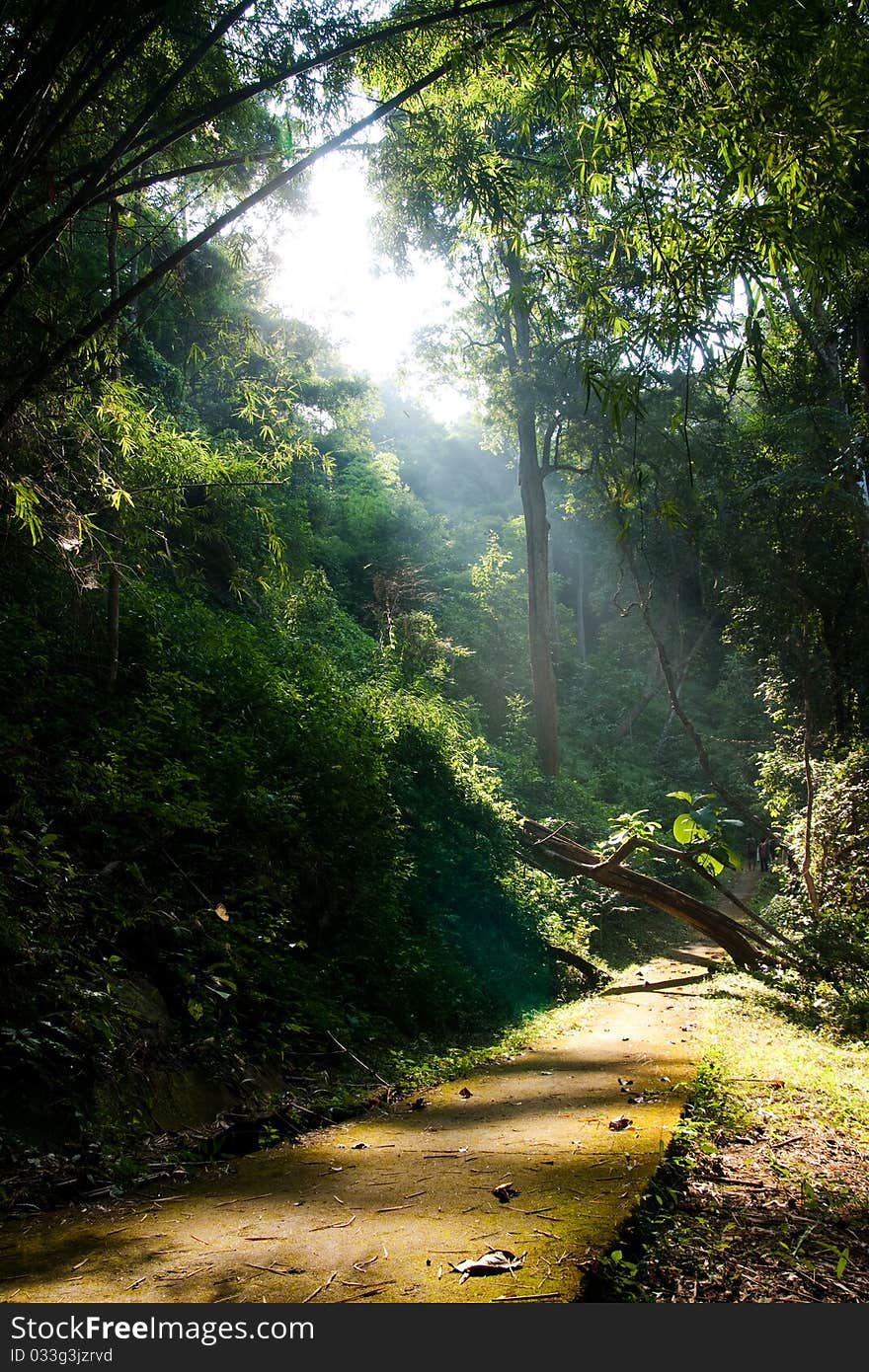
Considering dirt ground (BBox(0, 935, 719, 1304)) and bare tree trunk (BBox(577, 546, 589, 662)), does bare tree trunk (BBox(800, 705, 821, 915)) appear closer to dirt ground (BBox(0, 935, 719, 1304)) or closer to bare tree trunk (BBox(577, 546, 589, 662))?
dirt ground (BBox(0, 935, 719, 1304))

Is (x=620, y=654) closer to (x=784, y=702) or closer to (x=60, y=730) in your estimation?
(x=784, y=702)

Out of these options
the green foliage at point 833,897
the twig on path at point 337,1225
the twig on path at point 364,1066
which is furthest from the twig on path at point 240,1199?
the green foliage at point 833,897

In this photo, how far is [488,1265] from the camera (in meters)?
1.72

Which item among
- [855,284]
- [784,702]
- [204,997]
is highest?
[855,284]

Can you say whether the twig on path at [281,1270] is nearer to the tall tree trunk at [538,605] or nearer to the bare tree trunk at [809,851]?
the bare tree trunk at [809,851]

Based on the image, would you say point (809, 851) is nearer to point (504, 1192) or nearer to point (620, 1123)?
point (620, 1123)

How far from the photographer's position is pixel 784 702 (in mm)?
13109

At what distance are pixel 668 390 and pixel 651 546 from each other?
7.87 metres

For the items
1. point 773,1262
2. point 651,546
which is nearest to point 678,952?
point 773,1262

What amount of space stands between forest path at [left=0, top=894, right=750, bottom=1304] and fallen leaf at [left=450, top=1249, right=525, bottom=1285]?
0.02 m

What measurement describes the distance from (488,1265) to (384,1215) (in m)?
0.58

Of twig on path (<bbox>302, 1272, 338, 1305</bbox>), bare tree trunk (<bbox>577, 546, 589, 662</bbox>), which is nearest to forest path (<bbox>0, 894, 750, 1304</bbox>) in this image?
twig on path (<bbox>302, 1272, 338, 1305</bbox>)

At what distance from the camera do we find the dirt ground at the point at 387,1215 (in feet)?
5.60

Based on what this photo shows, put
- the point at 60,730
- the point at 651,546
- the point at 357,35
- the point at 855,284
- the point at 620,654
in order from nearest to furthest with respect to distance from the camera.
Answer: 1. the point at 357,35
2. the point at 60,730
3. the point at 855,284
4. the point at 651,546
5. the point at 620,654
